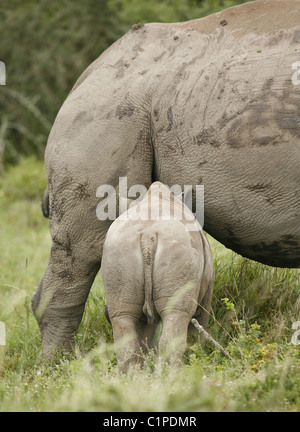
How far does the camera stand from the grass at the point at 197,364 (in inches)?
125

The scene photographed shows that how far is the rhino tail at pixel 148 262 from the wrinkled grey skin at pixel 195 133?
669 mm

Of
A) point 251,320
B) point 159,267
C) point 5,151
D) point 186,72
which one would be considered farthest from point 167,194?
point 5,151

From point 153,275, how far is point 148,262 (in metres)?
0.08

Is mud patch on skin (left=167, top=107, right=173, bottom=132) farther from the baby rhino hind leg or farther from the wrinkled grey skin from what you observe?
the baby rhino hind leg

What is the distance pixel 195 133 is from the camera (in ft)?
13.8

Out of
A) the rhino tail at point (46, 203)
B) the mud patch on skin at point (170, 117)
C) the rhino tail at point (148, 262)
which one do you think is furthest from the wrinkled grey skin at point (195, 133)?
the rhino tail at point (148, 262)

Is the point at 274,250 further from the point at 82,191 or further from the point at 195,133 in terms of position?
the point at 82,191

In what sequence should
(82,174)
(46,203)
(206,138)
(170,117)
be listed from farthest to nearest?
(46,203) < (82,174) < (170,117) < (206,138)

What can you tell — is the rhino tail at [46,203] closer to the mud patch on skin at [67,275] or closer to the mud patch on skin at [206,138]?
the mud patch on skin at [67,275]

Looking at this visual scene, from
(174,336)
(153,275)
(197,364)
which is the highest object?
(153,275)

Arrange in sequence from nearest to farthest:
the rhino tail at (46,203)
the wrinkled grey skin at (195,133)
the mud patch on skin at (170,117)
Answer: the wrinkled grey skin at (195,133), the mud patch on skin at (170,117), the rhino tail at (46,203)

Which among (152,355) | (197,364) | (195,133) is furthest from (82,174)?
(197,364)

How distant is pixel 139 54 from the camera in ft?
14.9

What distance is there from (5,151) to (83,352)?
30.1 feet
